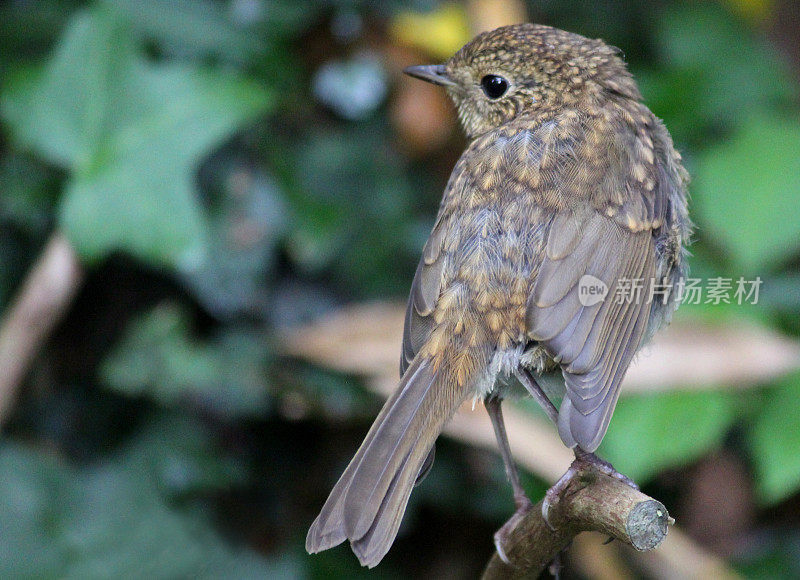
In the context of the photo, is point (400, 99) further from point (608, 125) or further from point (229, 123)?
point (608, 125)

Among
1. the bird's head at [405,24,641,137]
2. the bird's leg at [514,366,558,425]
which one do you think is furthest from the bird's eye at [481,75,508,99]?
the bird's leg at [514,366,558,425]

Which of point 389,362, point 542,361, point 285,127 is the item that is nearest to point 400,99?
point 285,127

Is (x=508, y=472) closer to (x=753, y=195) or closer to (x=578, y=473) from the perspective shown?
(x=578, y=473)

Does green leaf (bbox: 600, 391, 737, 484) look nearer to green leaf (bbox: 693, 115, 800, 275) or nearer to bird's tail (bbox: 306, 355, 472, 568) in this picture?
green leaf (bbox: 693, 115, 800, 275)

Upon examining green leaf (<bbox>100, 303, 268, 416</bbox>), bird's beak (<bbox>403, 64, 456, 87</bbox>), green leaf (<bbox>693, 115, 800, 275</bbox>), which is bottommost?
green leaf (<bbox>100, 303, 268, 416</bbox>)

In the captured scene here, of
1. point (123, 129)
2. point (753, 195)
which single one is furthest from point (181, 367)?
point (753, 195)

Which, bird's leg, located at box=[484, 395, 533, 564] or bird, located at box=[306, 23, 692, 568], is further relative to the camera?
bird's leg, located at box=[484, 395, 533, 564]
